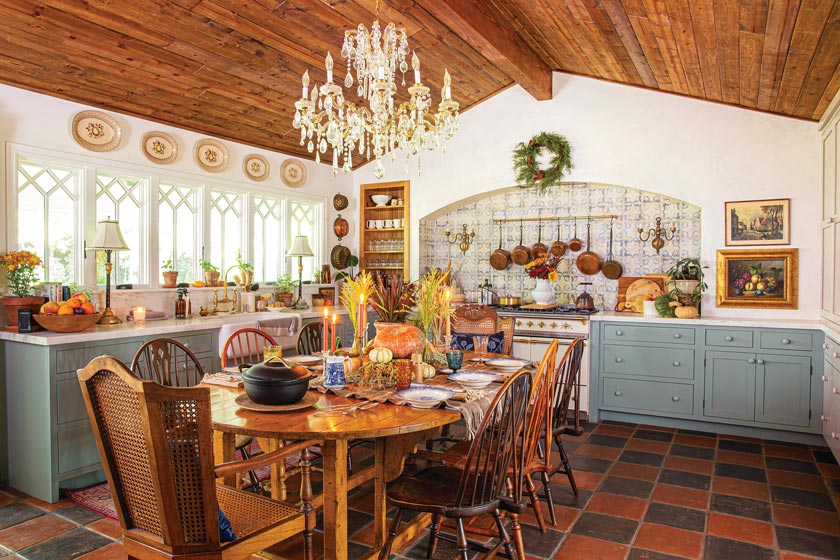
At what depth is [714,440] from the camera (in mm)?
4418

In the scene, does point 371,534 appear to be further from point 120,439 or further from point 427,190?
point 427,190

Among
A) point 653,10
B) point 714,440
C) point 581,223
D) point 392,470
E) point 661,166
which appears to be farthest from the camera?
point 581,223

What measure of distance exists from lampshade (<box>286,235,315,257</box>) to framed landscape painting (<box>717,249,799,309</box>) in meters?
3.79

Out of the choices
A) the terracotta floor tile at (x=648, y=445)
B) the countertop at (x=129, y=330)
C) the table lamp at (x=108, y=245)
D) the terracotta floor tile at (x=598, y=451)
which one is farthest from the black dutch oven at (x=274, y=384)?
the terracotta floor tile at (x=648, y=445)

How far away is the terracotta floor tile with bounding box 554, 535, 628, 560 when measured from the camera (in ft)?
8.57

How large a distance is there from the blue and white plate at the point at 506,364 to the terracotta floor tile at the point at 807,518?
1555 millimetres

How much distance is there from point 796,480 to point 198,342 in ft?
13.4

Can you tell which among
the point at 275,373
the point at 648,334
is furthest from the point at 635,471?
the point at 275,373

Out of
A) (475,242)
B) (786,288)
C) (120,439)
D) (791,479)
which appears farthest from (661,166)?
(120,439)

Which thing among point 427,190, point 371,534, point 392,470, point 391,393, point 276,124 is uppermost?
point 276,124

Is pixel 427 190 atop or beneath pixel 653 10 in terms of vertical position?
beneath

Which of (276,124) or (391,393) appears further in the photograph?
(276,124)

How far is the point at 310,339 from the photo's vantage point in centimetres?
390

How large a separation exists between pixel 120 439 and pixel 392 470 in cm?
113
